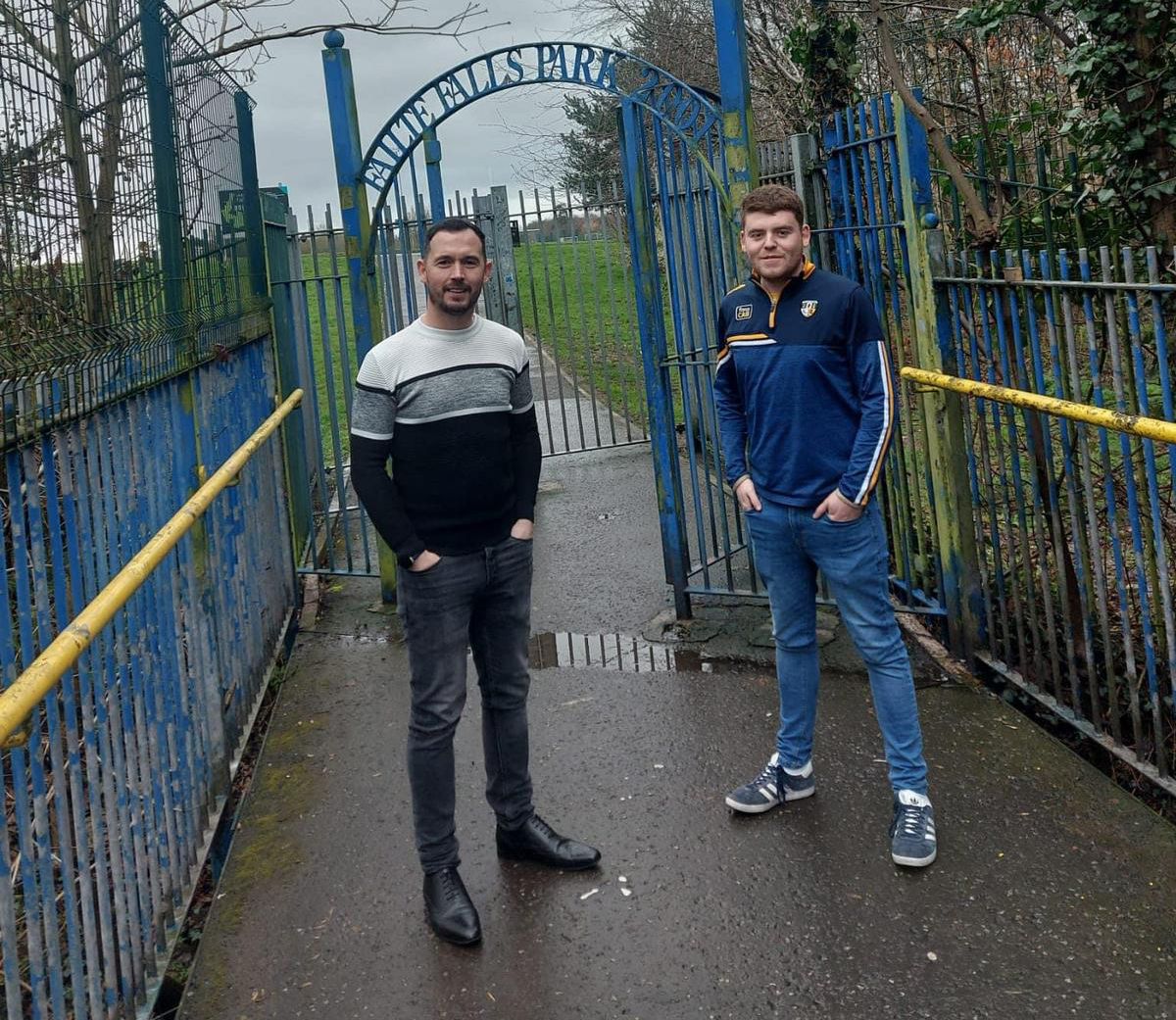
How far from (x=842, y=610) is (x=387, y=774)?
6.26 feet

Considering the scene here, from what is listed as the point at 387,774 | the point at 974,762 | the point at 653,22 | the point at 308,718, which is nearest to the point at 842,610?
the point at 974,762

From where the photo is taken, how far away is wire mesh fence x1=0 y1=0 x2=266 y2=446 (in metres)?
2.84

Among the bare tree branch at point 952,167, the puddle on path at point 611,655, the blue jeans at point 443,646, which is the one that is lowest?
the puddle on path at point 611,655

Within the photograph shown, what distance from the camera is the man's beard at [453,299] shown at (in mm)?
3607

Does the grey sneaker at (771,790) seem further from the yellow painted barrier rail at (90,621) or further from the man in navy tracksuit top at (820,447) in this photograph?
the yellow painted barrier rail at (90,621)

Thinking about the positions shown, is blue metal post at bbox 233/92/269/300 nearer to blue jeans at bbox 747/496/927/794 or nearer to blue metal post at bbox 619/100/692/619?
blue metal post at bbox 619/100/692/619

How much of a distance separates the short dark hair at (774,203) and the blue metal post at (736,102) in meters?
1.80

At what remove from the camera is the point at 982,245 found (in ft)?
17.9

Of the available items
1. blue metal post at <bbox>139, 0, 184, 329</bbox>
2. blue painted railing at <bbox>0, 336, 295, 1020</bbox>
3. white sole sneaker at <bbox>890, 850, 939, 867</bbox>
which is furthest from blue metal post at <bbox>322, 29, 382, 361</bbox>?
white sole sneaker at <bbox>890, 850, 939, 867</bbox>

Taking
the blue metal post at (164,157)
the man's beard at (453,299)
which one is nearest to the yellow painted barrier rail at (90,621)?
the blue metal post at (164,157)

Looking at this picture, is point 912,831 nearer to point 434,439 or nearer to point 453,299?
point 434,439

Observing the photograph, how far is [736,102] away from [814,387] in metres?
2.34

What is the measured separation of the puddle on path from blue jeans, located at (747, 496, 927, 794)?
1.63 metres

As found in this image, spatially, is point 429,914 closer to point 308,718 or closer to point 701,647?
point 308,718
